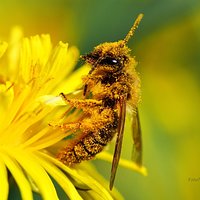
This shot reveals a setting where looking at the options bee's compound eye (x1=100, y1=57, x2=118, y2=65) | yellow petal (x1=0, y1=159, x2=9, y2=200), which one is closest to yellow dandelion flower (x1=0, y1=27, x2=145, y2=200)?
yellow petal (x1=0, y1=159, x2=9, y2=200)

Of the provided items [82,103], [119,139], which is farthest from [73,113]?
[119,139]

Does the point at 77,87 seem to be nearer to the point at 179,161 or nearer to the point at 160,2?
the point at 160,2

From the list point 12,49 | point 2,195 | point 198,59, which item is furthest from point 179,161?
point 2,195

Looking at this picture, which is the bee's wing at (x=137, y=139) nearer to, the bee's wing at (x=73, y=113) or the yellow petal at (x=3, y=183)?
the bee's wing at (x=73, y=113)

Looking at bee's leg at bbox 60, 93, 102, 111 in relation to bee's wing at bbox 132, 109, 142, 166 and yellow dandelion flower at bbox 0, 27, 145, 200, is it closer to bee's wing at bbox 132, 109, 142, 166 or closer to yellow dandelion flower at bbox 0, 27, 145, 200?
yellow dandelion flower at bbox 0, 27, 145, 200

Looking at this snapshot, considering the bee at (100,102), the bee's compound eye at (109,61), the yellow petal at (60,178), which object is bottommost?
the yellow petal at (60,178)

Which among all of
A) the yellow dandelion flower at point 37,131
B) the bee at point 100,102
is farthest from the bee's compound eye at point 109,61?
the yellow dandelion flower at point 37,131
